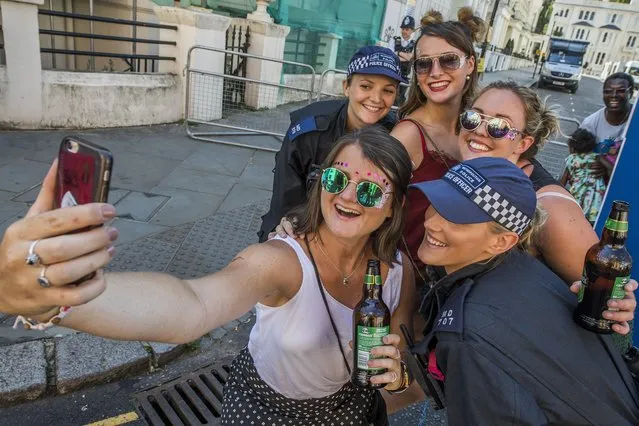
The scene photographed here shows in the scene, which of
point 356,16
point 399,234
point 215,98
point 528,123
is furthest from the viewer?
point 356,16

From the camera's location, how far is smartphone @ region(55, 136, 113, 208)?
3.09 ft

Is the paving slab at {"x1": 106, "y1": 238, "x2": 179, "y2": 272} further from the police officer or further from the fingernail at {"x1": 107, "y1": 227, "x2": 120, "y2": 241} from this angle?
the fingernail at {"x1": 107, "y1": 227, "x2": 120, "y2": 241}

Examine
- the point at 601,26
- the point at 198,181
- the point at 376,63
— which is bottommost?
the point at 198,181

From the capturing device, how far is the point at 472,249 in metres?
1.63

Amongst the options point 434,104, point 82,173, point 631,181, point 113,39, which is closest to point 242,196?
point 113,39

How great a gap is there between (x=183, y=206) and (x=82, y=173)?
485 centimetres

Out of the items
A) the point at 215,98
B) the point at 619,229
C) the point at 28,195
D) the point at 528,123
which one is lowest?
the point at 28,195

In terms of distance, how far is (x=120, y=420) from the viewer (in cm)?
286

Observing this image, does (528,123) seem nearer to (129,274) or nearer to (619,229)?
(619,229)

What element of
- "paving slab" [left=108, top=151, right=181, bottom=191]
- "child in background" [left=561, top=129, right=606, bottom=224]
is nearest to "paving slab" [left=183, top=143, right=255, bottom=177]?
"paving slab" [left=108, top=151, right=181, bottom=191]

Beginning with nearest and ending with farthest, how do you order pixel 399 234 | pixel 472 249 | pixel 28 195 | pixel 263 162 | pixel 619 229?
pixel 472 249
pixel 619 229
pixel 399 234
pixel 28 195
pixel 263 162

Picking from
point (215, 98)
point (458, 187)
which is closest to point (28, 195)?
→ point (215, 98)

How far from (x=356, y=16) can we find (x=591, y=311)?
1417 centimetres

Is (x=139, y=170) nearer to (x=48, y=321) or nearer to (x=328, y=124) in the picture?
(x=328, y=124)
